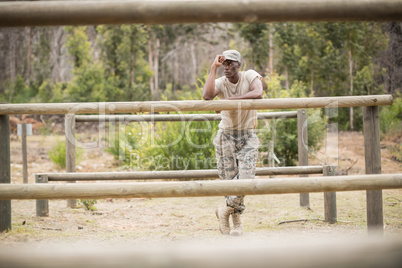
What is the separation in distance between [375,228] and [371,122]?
901 millimetres

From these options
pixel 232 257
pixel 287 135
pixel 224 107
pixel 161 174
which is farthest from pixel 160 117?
pixel 232 257

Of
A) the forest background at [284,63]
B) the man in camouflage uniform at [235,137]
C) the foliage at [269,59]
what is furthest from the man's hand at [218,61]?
the foliage at [269,59]

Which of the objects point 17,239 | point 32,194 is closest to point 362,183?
point 32,194

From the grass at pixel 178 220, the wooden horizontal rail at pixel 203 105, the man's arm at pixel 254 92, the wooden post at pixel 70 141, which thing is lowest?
the grass at pixel 178 220

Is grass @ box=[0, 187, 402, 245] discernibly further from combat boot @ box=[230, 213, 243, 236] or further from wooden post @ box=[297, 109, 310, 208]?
wooden post @ box=[297, 109, 310, 208]

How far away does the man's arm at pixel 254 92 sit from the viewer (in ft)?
11.2

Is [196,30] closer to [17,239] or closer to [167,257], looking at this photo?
[17,239]

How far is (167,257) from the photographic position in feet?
2.76

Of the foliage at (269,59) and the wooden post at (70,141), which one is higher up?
the foliage at (269,59)

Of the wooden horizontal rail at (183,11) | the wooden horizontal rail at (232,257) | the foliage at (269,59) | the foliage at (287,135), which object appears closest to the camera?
the wooden horizontal rail at (232,257)

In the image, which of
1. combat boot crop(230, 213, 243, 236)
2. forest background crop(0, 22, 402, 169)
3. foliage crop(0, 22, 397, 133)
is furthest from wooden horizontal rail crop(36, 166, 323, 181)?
foliage crop(0, 22, 397, 133)

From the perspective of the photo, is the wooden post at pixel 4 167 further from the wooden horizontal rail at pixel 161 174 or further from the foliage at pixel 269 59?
the foliage at pixel 269 59

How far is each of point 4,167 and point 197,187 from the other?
271 cm

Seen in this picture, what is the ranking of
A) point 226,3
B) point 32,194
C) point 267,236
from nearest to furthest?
point 226,3 → point 32,194 → point 267,236
